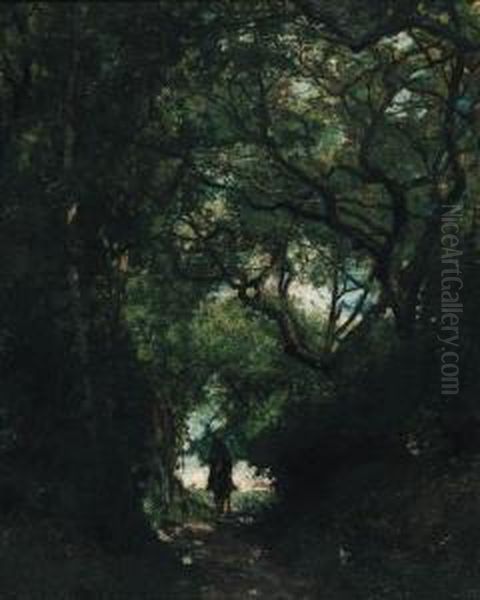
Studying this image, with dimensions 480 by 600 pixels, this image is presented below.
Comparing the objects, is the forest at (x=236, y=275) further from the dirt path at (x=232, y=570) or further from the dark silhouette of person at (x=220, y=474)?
the dark silhouette of person at (x=220, y=474)

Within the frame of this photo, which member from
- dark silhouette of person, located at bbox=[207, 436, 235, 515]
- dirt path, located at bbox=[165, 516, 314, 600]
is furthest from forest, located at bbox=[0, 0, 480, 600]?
dark silhouette of person, located at bbox=[207, 436, 235, 515]

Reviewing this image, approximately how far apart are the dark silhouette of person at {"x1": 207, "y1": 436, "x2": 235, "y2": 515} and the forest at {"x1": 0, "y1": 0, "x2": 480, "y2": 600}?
21.7 feet

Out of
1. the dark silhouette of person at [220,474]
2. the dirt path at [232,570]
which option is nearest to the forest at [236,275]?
the dirt path at [232,570]

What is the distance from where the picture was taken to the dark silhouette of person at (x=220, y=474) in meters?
33.0

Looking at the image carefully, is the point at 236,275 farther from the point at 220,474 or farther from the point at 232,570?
the point at 232,570

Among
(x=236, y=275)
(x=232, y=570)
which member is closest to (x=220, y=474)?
(x=236, y=275)

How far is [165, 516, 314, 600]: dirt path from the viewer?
14789 millimetres

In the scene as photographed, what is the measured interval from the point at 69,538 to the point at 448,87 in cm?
1039

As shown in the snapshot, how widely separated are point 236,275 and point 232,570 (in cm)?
1022

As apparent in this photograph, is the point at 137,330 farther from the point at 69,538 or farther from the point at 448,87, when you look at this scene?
the point at 69,538

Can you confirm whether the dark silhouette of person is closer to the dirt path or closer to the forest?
the forest

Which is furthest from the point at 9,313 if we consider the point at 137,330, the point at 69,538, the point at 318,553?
the point at 137,330

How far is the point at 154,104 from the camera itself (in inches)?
649

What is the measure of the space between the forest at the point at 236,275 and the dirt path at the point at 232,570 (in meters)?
0.09
